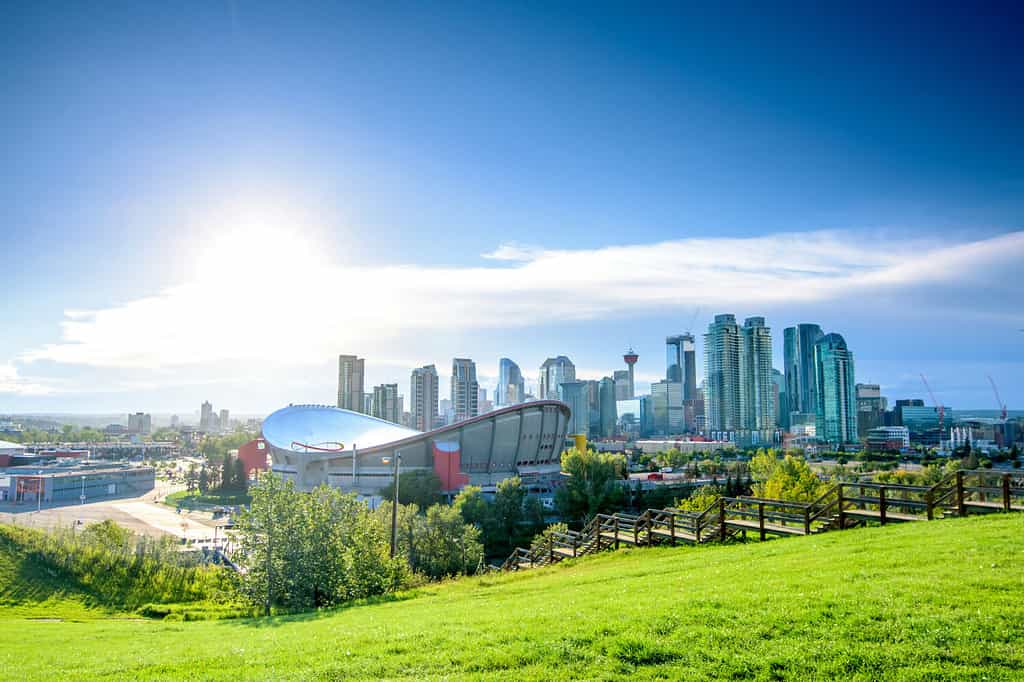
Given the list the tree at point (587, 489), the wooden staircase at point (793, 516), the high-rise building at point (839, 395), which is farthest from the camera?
the high-rise building at point (839, 395)

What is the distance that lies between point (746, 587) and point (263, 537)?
15484mm

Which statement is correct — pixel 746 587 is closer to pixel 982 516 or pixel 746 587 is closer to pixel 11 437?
pixel 982 516

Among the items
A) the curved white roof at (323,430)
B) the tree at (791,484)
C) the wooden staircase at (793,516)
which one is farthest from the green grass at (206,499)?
the wooden staircase at (793,516)

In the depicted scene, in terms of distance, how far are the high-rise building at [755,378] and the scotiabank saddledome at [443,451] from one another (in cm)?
11840

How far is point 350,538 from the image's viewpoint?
2208 centimetres

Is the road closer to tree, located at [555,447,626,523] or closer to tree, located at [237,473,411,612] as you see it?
tree, located at [555,447,626,523]

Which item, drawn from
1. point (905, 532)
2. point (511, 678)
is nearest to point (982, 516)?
point (905, 532)

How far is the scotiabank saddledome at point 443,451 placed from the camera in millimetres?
76188

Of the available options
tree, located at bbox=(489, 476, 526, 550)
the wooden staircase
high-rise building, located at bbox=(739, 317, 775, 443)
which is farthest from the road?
high-rise building, located at bbox=(739, 317, 775, 443)

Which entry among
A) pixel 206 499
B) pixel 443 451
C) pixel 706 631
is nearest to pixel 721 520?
Answer: pixel 706 631

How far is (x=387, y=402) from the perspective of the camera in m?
190

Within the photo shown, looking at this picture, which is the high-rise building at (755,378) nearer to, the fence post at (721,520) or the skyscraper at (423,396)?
the skyscraper at (423,396)

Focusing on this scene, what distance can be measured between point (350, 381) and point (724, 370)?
11114cm

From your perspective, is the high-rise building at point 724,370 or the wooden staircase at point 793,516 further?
the high-rise building at point 724,370
